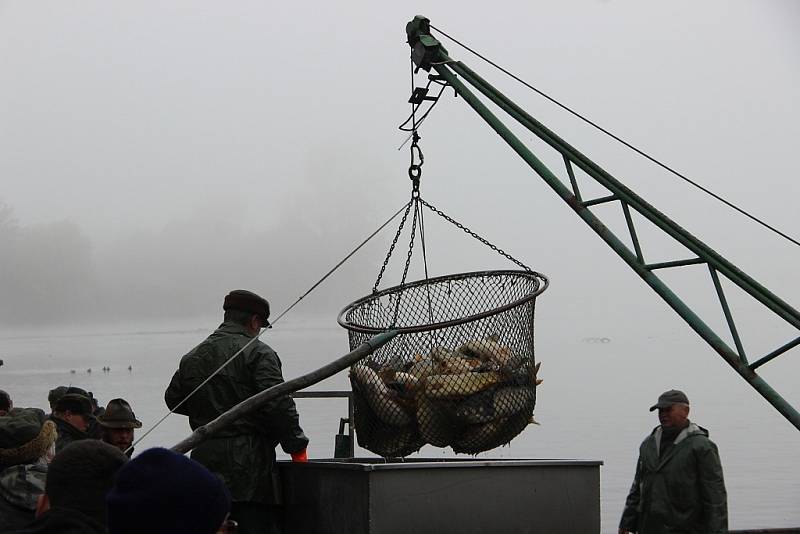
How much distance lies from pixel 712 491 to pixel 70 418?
3.25m

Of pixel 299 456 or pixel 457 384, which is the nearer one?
pixel 457 384

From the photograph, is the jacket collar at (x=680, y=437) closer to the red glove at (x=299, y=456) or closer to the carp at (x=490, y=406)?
the carp at (x=490, y=406)

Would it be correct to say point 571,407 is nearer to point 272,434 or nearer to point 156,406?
point 156,406

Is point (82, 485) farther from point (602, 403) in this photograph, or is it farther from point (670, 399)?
point (602, 403)

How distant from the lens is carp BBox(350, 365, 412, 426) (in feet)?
18.6

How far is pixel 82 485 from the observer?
9.07ft

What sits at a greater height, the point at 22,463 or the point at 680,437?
the point at 680,437

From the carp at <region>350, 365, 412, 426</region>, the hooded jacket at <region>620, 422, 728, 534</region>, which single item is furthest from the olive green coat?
the hooded jacket at <region>620, 422, 728, 534</region>

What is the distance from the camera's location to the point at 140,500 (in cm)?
219

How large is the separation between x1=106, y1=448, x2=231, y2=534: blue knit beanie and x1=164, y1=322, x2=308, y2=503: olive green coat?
3.20 m

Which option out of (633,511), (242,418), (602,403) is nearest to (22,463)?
(242,418)

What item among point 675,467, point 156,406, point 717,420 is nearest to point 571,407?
point 717,420

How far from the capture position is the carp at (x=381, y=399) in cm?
567

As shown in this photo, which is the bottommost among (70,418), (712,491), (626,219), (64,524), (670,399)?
(64,524)
